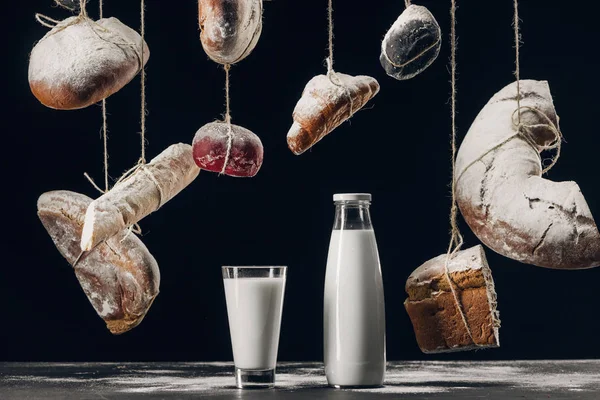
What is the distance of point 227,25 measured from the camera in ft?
6.41

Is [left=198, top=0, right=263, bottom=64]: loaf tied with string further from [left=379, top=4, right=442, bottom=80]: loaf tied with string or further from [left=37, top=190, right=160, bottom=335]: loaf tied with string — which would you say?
[left=37, top=190, right=160, bottom=335]: loaf tied with string

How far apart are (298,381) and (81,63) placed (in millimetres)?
746

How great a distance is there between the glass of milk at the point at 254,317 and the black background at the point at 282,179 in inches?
27.4

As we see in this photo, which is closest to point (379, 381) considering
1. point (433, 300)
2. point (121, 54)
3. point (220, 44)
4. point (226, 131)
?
point (433, 300)

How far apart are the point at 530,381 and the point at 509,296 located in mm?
651

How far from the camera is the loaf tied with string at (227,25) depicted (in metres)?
1.95

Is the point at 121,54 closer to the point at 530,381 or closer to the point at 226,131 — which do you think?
the point at 226,131

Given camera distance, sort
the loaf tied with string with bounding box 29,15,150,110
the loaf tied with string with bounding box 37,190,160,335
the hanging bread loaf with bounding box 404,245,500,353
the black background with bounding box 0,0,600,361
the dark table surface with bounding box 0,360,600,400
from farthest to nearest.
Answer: the black background with bounding box 0,0,600,361 < the loaf tied with string with bounding box 37,190,160,335 < the loaf tied with string with bounding box 29,15,150,110 < the hanging bread loaf with bounding box 404,245,500,353 < the dark table surface with bounding box 0,360,600,400

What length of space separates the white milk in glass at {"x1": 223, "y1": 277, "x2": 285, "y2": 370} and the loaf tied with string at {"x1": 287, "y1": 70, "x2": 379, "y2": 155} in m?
0.31

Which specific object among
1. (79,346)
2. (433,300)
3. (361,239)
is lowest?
(79,346)

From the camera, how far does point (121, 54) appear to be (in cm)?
208

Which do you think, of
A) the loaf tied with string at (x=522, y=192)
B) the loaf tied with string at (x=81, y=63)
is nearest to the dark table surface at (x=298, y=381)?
the loaf tied with string at (x=522, y=192)

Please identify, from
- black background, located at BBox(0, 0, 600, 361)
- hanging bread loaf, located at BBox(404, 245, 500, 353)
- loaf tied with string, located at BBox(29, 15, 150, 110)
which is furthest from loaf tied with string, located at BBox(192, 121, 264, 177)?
black background, located at BBox(0, 0, 600, 361)

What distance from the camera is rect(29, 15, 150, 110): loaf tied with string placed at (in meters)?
2.03
